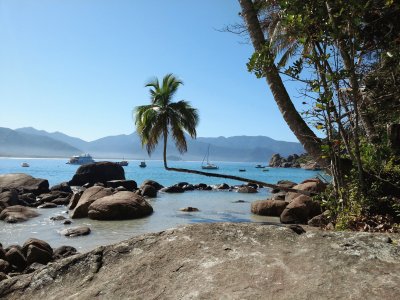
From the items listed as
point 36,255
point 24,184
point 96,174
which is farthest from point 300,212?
point 96,174

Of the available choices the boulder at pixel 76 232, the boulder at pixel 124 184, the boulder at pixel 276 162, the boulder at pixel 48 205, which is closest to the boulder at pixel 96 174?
the boulder at pixel 124 184

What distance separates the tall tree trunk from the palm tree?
1479cm

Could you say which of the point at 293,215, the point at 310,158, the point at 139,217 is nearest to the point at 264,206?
the point at 293,215

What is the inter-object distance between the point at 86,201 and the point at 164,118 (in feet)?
29.8

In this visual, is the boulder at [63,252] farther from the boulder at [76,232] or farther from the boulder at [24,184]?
the boulder at [24,184]

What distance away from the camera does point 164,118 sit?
2489cm

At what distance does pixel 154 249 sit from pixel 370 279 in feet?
5.15

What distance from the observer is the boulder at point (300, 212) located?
50.4 ft

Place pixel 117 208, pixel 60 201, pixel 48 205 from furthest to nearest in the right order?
pixel 60 201, pixel 48 205, pixel 117 208

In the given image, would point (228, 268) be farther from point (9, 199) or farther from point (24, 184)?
point (24, 184)

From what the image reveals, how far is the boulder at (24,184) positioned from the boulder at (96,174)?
8.82m

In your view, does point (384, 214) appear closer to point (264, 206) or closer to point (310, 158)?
point (310, 158)

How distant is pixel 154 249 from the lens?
8.98ft

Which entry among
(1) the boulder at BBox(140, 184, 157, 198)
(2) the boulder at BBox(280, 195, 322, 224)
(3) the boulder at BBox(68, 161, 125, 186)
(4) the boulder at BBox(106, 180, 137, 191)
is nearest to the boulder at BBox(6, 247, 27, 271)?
(2) the boulder at BBox(280, 195, 322, 224)
